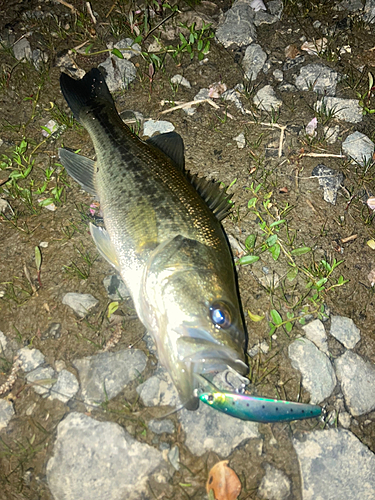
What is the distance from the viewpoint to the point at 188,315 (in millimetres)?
2684

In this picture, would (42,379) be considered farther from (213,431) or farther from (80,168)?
(80,168)

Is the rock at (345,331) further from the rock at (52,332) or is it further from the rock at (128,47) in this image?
the rock at (128,47)

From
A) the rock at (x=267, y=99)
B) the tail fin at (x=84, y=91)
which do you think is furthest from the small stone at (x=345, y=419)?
the tail fin at (x=84, y=91)

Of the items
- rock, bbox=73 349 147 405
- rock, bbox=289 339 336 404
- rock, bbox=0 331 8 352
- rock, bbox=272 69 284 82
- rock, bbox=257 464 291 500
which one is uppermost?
rock, bbox=0 331 8 352

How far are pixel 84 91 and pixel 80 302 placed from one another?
238cm

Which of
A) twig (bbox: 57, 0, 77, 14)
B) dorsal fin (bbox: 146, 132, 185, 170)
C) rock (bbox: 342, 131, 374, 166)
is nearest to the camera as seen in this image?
dorsal fin (bbox: 146, 132, 185, 170)

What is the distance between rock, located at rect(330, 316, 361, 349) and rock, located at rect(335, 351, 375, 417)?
3.8 inches

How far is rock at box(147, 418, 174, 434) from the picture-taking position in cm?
298

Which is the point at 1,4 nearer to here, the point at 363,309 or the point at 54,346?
the point at 54,346

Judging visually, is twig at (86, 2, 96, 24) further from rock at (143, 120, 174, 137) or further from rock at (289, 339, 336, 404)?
rock at (289, 339, 336, 404)

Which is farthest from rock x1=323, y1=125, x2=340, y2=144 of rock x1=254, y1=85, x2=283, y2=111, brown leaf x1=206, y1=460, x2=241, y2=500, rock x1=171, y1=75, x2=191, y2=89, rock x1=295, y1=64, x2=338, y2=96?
brown leaf x1=206, y1=460, x2=241, y2=500

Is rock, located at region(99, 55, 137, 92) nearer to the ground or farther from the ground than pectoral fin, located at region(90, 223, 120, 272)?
farther from the ground

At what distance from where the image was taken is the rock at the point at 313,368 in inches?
123

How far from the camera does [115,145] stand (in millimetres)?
3635
